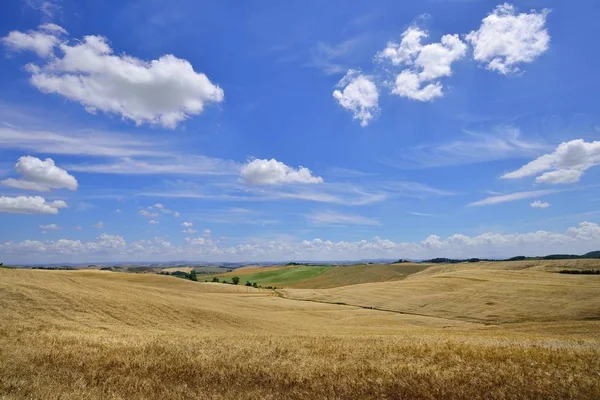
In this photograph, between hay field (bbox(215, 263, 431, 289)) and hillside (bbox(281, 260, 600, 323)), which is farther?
hay field (bbox(215, 263, 431, 289))

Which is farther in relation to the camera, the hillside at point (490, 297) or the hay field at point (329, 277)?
the hay field at point (329, 277)

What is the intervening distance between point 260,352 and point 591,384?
7465 mm

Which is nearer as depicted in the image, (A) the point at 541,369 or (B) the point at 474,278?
(A) the point at 541,369

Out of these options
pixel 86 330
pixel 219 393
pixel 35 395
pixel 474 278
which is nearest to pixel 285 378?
pixel 219 393

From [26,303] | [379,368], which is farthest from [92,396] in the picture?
[26,303]

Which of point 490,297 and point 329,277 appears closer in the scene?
point 490,297

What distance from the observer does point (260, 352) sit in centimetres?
1093

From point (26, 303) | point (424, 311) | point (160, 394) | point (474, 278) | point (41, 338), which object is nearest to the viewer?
point (160, 394)

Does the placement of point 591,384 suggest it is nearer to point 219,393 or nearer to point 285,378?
point 285,378

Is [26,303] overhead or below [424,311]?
overhead

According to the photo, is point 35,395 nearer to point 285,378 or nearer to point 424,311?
point 285,378

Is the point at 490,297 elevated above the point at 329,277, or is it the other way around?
the point at 490,297

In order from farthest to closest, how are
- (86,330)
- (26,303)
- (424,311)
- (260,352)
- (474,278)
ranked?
(474,278), (424,311), (26,303), (86,330), (260,352)

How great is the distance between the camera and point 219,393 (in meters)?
7.77
